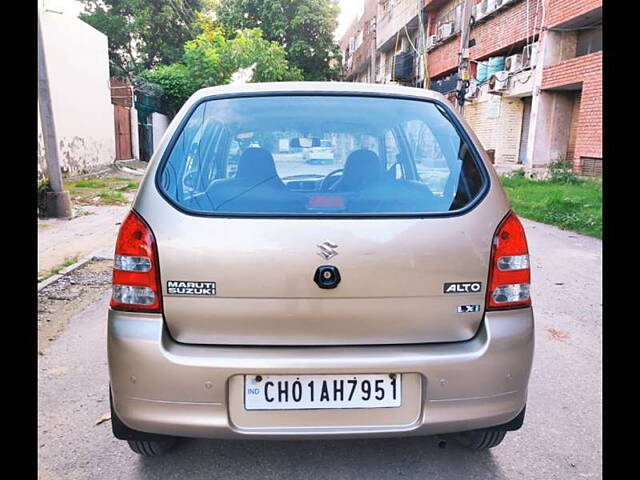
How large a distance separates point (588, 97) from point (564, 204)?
158 inches

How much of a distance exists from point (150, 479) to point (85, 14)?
32.6m

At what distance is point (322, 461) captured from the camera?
2170mm

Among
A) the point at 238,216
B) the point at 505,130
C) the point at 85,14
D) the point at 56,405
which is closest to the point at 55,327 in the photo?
the point at 56,405

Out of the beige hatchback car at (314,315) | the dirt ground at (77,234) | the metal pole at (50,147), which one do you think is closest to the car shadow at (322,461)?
the beige hatchback car at (314,315)

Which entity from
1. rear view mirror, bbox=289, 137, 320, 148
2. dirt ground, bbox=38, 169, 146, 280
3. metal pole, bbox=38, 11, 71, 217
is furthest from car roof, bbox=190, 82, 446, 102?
metal pole, bbox=38, 11, 71, 217

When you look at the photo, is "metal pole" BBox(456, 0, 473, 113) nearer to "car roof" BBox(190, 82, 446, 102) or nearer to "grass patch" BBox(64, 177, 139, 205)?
"grass patch" BBox(64, 177, 139, 205)

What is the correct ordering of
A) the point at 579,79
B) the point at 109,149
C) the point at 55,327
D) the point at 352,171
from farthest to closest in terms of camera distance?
the point at 109,149 < the point at 579,79 < the point at 55,327 < the point at 352,171

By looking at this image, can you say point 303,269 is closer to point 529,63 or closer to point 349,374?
point 349,374

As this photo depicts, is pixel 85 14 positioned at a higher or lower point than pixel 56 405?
higher

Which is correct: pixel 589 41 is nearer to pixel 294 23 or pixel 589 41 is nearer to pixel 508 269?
pixel 508 269

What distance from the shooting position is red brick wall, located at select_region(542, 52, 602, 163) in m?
10.9

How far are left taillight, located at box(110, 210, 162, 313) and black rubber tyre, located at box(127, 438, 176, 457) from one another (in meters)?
0.66

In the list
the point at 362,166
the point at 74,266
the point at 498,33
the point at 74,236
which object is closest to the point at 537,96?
the point at 498,33

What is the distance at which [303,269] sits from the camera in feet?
5.60
